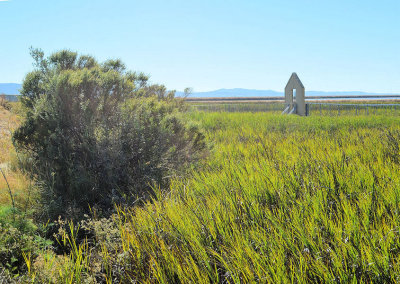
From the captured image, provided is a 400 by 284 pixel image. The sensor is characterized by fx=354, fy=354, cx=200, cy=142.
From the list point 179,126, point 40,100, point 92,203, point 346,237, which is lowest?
point 92,203

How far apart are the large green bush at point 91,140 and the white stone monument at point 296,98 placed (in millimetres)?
15722

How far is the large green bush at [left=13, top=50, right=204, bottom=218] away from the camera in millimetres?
5523

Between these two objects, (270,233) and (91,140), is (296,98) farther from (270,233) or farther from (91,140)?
(270,233)

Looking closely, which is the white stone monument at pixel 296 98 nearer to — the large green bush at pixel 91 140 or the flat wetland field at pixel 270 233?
the large green bush at pixel 91 140

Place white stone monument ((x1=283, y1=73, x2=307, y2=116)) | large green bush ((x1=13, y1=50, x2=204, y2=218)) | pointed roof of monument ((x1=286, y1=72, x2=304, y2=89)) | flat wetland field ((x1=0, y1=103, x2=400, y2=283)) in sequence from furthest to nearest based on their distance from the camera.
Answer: pointed roof of monument ((x1=286, y1=72, x2=304, y2=89)), white stone monument ((x1=283, y1=73, x2=307, y2=116)), large green bush ((x1=13, y1=50, x2=204, y2=218)), flat wetland field ((x1=0, y1=103, x2=400, y2=283))

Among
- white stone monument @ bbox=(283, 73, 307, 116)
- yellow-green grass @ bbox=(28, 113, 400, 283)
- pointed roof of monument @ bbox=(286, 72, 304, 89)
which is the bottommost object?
yellow-green grass @ bbox=(28, 113, 400, 283)

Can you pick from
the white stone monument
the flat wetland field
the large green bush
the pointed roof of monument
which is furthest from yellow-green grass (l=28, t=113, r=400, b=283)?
the pointed roof of monument

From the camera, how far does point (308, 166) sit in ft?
16.0

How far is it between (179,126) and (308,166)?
8.22 ft

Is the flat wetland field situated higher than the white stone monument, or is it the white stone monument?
the white stone monument

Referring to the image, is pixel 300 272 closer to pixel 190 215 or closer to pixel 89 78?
pixel 190 215

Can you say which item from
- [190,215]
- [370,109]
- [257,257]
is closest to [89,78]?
[190,215]

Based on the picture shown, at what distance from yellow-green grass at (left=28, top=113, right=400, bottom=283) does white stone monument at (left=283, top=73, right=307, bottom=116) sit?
16226mm

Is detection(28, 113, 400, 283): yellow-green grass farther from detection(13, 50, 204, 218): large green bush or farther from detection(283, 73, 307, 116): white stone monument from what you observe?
detection(283, 73, 307, 116): white stone monument
